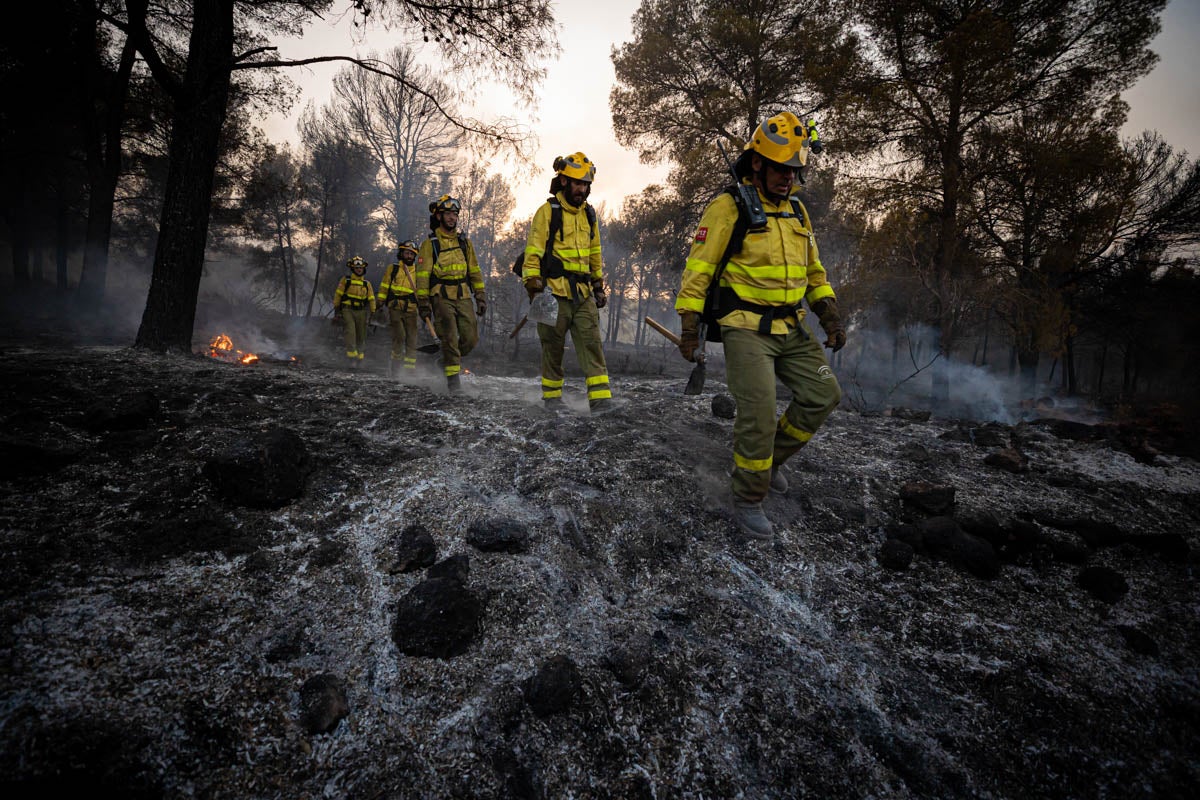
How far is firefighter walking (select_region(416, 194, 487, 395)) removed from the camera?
20.0 feet

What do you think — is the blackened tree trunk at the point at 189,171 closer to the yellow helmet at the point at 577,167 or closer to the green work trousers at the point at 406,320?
the green work trousers at the point at 406,320

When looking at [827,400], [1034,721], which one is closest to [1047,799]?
[1034,721]

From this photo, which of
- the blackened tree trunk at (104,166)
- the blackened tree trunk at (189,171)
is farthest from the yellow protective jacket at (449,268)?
the blackened tree trunk at (104,166)

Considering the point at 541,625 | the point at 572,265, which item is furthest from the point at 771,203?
the point at 541,625

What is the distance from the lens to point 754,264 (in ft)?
9.09

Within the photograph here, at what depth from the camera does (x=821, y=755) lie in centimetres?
155

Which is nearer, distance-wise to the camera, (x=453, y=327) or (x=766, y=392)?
(x=766, y=392)

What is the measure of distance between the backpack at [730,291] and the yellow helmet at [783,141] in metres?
0.25

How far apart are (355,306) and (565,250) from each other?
7670mm

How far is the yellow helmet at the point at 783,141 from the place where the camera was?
109 inches

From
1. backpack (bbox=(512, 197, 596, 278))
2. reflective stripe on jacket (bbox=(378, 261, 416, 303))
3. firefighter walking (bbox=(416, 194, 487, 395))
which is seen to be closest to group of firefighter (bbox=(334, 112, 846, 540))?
backpack (bbox=(512, 197, 596, 278))

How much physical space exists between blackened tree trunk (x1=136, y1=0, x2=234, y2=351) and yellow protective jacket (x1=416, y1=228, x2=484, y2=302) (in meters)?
2.47

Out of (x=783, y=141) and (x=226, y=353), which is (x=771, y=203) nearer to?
(x=783, y=141)

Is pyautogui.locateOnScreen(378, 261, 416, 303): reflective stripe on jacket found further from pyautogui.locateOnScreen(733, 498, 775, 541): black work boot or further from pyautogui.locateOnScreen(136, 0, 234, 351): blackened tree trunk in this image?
pyautogui.locateOnScreen(733, 498, 775, 541): black work boot
